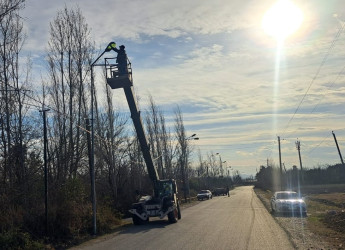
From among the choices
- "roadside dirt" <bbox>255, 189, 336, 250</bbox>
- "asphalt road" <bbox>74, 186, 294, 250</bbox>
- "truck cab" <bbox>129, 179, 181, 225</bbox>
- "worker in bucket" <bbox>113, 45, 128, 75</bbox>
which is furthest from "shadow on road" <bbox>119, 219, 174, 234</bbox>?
"worker in bucket" <bbox>113, 45, 128, 75</bbox>

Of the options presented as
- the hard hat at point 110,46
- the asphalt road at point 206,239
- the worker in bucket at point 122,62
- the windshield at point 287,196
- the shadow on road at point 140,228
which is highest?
the hard hat at point 110,46

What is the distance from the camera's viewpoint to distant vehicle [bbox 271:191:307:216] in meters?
22.3

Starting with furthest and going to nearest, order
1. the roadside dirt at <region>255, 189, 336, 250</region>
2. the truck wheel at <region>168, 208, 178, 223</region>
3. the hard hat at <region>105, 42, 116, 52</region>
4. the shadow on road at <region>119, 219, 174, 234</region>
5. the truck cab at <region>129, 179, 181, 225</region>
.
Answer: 1. the truck cab at <region>129, 179, 181, 225</region>
2. the truck wheel at <region>168, 208, 178, 223</region>
3. the shadow on road at <region>119, 219, 174, 234</region>
4. the hard hat at <region>105, 42, 116, 52</region>
5. the roadside dirt at <region>255, 189, 336, 250</region>

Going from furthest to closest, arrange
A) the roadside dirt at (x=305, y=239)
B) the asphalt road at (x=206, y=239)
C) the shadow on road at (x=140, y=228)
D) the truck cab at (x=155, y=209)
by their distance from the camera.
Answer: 1. the truck cab at (x=155, y=209)
2. the shadow on road at (x=140, y=228)
3. the asphalt road at (x=206, y=239)
4. the roadside dirt at (x=305, y=239)

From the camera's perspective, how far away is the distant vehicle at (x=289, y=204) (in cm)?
2231

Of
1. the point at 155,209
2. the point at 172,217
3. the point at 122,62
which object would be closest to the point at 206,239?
the point at 172,217

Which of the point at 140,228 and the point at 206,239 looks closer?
the point at 206,239

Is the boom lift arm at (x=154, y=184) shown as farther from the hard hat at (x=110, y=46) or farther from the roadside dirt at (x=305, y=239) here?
the roadside dirt at (x=305, y=239)

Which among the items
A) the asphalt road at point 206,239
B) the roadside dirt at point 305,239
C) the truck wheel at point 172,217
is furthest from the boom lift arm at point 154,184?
the roadside dirt at point 305,239

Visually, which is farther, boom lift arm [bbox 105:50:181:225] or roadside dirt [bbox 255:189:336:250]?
boom lift arm [bbox 105:50:181:225]

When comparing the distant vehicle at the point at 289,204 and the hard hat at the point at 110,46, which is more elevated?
the hard hat at the point at 110,46

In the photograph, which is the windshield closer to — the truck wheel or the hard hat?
the truck wheel

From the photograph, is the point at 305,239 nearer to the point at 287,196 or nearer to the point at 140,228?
the point at 140,228

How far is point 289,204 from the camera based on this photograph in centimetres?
2262
